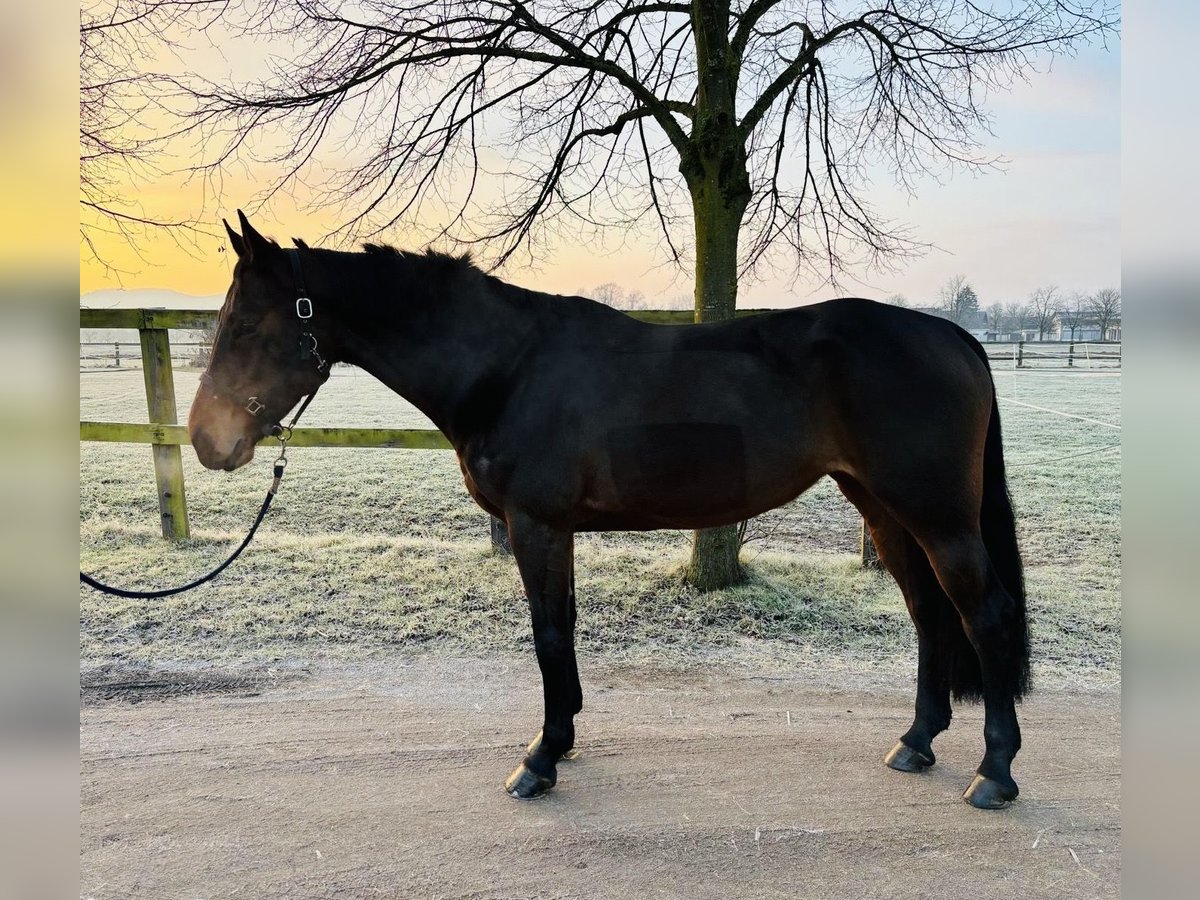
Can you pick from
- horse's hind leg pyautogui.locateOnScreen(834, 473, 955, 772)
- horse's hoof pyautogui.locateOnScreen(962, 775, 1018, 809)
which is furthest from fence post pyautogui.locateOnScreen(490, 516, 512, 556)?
horse's hoof pyautogui.locateOnScreen(962, 775, 1018, 809)

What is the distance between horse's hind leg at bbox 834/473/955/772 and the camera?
11.2ft

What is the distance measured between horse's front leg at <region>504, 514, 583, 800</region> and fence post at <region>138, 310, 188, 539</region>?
4.59 metres

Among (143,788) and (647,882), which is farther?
(143,788)

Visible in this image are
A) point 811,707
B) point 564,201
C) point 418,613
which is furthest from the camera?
point 564,201

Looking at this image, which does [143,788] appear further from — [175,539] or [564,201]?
[564,201]

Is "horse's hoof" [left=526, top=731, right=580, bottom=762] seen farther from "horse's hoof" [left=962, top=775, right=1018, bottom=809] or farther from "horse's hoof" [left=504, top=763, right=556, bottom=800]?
"horse's hoof" [left=962, top=775, right=1018, bottom=809]

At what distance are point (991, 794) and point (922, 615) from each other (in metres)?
0.78
